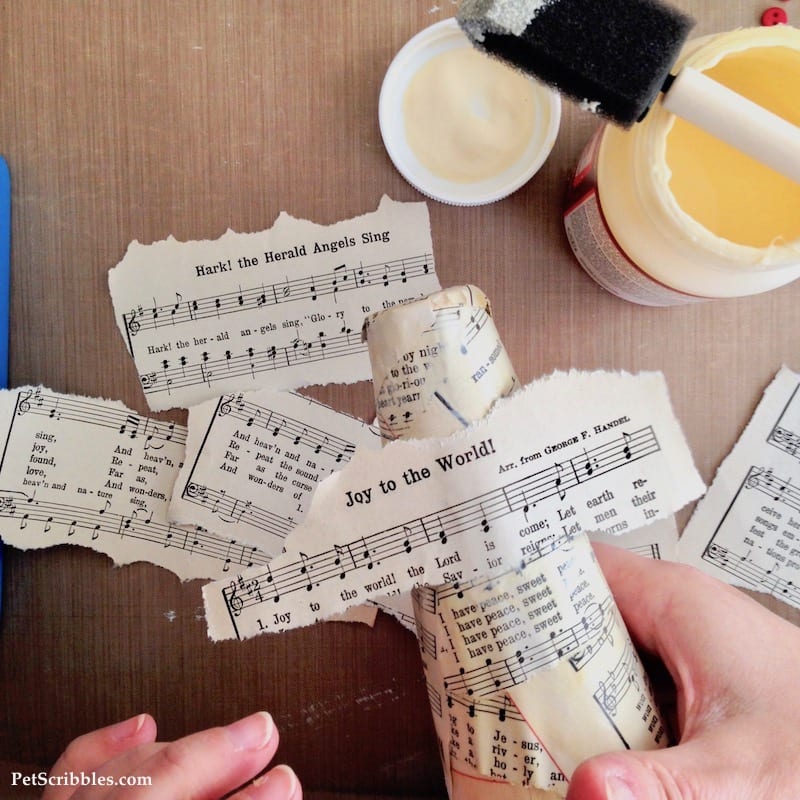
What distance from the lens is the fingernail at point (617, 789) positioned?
1.04 feet

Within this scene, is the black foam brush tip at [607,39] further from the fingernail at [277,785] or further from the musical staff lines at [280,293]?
the fingernail at [277,785]

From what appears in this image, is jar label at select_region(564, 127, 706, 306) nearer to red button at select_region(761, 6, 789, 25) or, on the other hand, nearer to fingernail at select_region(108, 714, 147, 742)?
red button at select_region(761, 6, 789, 25)

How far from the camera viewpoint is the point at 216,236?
53 cm

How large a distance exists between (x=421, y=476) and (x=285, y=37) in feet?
1.20

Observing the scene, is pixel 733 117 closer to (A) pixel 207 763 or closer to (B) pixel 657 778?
(B) pixel 657 778

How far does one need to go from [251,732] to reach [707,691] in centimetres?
27

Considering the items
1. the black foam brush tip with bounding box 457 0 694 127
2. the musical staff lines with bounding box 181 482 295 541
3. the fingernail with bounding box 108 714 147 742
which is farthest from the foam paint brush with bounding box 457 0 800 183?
the fingernail with bounding box 108 714 147 742

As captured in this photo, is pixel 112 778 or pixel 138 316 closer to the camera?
pixel 112 778

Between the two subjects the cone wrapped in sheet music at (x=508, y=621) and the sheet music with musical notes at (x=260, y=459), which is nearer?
the cone wrapped in sheet music at (x=508, y=621)

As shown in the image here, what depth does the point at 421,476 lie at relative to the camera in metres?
0.36

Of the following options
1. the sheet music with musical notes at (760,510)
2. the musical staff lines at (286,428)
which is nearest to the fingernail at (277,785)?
the musical staff lines at (286,428)

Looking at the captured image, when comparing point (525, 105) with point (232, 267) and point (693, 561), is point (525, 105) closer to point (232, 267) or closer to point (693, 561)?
point (232, 267)

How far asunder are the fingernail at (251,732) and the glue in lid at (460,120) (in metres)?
0.37

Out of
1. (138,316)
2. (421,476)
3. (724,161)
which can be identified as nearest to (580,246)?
(724,161)
